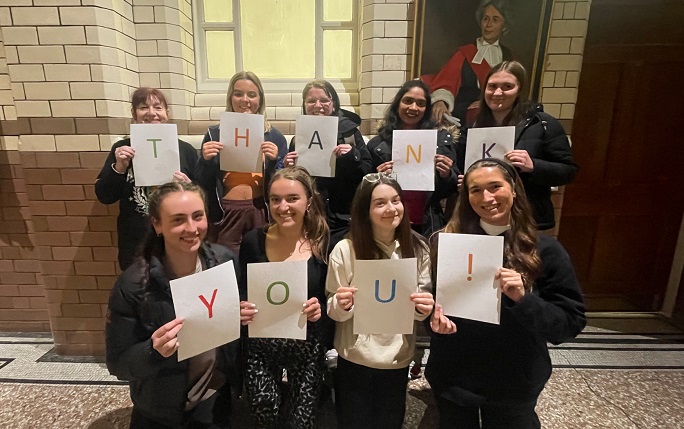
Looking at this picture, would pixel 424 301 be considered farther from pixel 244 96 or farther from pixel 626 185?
pixel 626 185

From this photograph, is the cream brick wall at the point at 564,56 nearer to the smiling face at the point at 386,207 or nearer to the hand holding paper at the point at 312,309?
the smiling face at the point at 386,207

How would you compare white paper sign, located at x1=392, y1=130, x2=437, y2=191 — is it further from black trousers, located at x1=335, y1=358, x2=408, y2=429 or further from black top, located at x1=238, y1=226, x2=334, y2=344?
black trousers, located at x1=335, y1=358, x2=408, y2=429

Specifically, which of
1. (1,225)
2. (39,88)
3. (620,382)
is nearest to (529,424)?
(620,382)

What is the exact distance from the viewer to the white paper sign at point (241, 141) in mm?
2121

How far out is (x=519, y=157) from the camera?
77.8 inches

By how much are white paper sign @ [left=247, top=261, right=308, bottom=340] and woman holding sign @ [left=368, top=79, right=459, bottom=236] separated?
34.4 inches

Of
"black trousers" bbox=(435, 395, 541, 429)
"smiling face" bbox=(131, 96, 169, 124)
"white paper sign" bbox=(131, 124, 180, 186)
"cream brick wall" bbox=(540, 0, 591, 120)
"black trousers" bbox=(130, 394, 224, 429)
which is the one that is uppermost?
"cream brick wall" bbox=(540, 0, 591, 120)

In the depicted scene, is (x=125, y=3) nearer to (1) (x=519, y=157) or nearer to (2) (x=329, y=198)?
(2) (x=329, y=198)

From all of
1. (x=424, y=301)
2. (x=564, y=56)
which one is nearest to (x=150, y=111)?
(x=424, y=301)

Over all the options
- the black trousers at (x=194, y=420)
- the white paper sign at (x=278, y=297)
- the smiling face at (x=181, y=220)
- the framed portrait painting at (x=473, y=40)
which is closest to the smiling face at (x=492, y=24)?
the framed portrait painting at (x=473, y=40)

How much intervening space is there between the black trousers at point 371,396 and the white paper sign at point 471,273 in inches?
22.9

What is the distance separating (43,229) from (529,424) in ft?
10.9

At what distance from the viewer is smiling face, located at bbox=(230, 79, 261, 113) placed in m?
2.23

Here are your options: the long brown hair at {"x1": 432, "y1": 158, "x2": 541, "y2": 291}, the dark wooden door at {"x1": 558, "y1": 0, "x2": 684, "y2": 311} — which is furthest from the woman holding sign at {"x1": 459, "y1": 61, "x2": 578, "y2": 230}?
the dark wooden door at {"x1": 558, "y1": 0, "x2": 684, "y2": 311}
